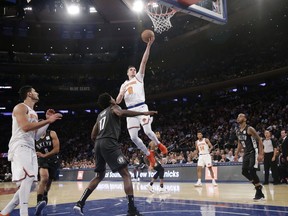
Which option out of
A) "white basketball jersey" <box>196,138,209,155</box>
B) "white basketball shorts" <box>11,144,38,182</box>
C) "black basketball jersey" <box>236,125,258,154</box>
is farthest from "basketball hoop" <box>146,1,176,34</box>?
"white basketball shorts" <box>11,144,38,182</box>

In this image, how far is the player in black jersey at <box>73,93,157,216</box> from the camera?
16.9 ft

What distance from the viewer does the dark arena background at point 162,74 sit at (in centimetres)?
1883

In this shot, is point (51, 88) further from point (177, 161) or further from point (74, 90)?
point (177, 161)

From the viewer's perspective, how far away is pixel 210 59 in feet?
93.4

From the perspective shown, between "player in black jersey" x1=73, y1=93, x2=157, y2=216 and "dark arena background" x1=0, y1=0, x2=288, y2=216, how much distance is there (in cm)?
853

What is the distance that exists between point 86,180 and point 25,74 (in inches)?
622

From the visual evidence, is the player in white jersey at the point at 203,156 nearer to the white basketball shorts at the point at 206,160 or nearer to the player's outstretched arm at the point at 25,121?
the white basketball shorts at the point at 206,160

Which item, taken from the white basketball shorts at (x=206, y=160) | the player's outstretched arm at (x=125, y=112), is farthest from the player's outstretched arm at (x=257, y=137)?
the white basketball shorts at (x=206, y=160)

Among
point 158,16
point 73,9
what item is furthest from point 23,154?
point 73,9

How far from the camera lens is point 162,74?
30562 millimetres

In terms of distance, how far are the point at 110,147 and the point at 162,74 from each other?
2572 centimetres

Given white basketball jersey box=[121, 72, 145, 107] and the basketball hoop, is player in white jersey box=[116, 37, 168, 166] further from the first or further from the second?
the basketball hoop

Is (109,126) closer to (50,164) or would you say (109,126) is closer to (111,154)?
(111,154)

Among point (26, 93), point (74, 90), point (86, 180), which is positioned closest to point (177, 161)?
point (86, 180)
